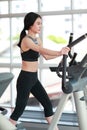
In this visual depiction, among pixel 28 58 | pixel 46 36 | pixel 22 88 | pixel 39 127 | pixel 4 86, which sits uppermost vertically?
pixel 4 86

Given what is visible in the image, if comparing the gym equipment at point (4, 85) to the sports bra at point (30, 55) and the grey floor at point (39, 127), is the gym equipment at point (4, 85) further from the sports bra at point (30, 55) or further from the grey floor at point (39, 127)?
the grey floor at point (39, 127)

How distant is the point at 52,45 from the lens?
4516mm

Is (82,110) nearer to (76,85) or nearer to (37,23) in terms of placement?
(76,85)

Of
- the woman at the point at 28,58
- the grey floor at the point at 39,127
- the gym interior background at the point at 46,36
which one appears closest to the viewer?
the woman at the point at 28,58

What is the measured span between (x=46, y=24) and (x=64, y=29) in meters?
0.30

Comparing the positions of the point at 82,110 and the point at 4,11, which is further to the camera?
the point at 4,11

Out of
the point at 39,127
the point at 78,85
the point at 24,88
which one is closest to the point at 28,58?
the point at 24,88

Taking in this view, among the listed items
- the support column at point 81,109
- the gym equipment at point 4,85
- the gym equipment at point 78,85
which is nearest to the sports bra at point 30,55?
the gym equipment at point 78,85

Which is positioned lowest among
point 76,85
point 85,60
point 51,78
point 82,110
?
point 51,78

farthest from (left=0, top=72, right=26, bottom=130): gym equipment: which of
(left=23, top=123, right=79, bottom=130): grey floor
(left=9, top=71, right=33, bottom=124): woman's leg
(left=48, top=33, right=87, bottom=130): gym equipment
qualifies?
(left=23, top=123, right=79, bottom=130): grey floor

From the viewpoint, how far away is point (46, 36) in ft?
14.9

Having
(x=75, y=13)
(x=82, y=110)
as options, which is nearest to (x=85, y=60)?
(x=82, y=110)

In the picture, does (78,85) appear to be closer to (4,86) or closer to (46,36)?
(4,86)

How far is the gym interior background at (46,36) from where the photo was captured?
13.9ft
